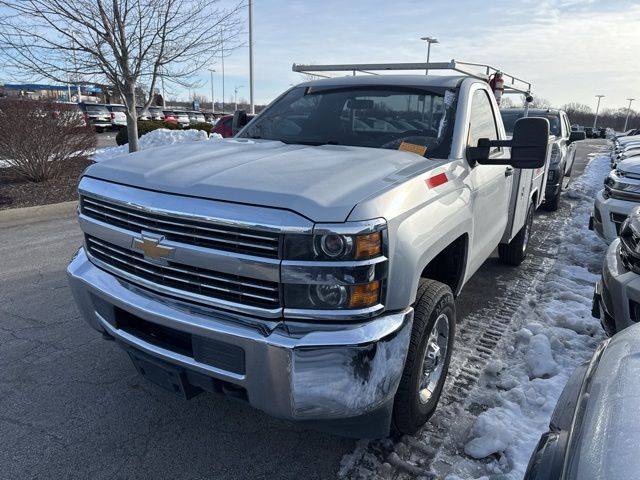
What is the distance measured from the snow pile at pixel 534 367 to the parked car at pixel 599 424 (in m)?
0.83

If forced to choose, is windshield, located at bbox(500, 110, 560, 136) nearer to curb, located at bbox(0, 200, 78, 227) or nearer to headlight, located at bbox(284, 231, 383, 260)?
headlight, located at bbox(284, 231, 383, 260)

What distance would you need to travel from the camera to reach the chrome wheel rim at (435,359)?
8.73 feet

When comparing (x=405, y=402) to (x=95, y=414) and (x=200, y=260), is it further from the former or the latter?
(x=95, y=414)

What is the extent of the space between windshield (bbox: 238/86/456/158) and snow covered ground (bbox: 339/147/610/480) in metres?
1.56

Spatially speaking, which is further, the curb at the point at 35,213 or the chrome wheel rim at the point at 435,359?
the curb at the point at 35,213

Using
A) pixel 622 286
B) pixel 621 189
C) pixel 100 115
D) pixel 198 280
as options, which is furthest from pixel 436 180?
pixel 100 115

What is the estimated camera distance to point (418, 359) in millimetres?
2346

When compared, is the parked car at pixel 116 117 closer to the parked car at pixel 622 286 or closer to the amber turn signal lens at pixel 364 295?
the parked car at pixel 622 286

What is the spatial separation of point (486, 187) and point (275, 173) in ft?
5.86

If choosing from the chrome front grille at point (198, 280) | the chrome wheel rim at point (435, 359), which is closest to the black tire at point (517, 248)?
the chrome wheel rim at point (435, 359)

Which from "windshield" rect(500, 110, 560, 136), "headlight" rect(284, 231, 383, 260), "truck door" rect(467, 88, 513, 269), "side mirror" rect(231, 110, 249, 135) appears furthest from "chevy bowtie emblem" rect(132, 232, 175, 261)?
"windshield" rect(500, 110, 560, 136)

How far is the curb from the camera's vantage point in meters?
A: 7.25

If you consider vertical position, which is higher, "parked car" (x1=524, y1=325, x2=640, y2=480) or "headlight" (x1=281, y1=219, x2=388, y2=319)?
"headlight" (x1=281, y1=219, x2=388, y2=319)

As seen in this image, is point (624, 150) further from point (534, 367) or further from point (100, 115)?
point (100, 115)
